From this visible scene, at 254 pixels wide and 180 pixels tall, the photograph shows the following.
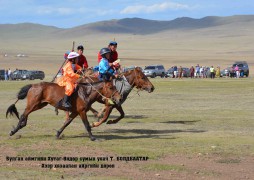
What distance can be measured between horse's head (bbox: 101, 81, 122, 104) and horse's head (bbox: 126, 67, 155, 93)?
5.20 feet

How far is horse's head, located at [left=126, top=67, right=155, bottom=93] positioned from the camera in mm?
18234

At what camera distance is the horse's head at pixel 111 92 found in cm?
1641

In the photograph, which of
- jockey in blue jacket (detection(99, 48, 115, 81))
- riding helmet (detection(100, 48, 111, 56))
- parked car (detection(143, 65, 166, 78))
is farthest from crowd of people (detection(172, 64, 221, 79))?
riding helmet (detection(100, 48, 111, 56))

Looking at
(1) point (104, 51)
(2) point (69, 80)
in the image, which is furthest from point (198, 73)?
(2) point (69, 80)

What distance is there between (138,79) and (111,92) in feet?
6.51

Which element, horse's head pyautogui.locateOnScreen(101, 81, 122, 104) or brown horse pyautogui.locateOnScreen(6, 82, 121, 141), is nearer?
brown horse pyautogui.locateOnScreen(6, 82, 121, 141)

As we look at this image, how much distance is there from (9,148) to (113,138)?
3.08 metres

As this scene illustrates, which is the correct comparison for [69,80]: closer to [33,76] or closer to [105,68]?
[105,68]

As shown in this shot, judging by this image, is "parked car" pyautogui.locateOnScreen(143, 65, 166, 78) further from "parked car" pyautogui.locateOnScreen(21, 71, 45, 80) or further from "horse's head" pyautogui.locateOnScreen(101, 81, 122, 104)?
"horse's head" pyautogui.locateOnScreen(101, 81, 122, 104)

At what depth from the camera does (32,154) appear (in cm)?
1330

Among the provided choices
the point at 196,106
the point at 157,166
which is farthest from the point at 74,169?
the point at 196,106

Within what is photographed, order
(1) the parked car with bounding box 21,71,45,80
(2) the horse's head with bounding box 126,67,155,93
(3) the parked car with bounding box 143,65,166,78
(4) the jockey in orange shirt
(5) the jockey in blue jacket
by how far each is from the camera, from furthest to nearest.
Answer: (3) the parked car with bounding box 143,65,166,78 → (1) the parked car with bounding box 21,71,45,80 → (2) the horse's head with bounding box 126,67,155,93 → (5) the jockey in blue jacket → (4) the jockey in orange shirt

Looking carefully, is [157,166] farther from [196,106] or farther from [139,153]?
[196,106]

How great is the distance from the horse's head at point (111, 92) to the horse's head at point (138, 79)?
1.58 meters
